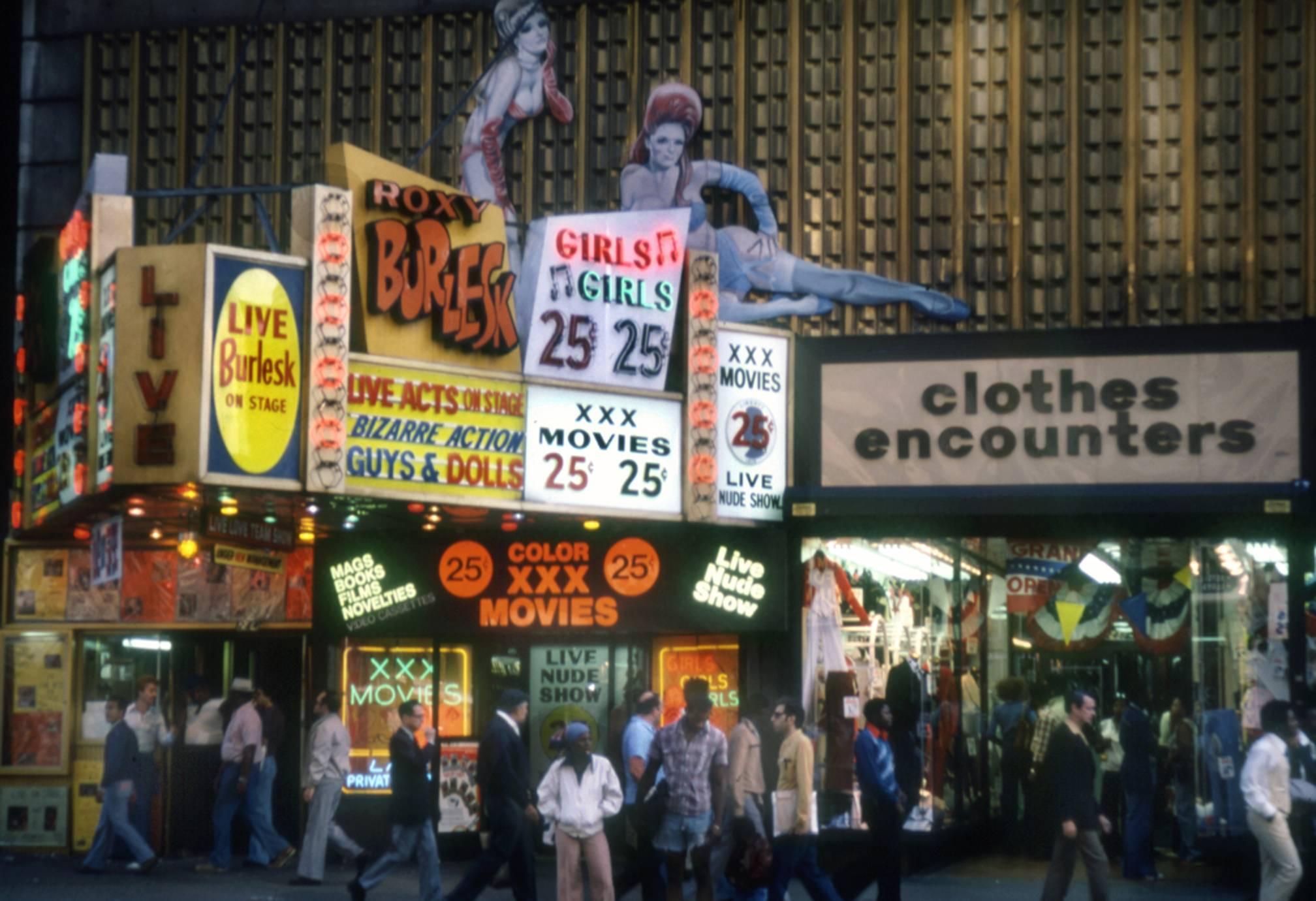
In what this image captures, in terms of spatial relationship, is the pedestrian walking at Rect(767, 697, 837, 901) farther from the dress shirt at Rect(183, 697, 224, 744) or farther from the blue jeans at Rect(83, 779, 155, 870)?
the dress shirt at Rect(183, 697, 224, 744)

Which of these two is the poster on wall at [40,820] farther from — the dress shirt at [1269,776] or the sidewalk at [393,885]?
the dress shirt at [1269,776]

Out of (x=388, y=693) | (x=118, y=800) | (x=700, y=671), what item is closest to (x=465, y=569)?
(x=388, y=693)

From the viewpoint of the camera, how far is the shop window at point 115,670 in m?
21.6

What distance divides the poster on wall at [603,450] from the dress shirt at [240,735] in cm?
414

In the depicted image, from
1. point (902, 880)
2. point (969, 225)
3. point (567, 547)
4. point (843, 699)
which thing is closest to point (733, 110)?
point (969, 225)

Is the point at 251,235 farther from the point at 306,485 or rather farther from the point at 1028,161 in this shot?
the point at 1028,161

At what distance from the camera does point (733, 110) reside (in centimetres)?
2022

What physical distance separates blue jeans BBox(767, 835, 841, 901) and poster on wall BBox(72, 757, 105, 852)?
30.9ft

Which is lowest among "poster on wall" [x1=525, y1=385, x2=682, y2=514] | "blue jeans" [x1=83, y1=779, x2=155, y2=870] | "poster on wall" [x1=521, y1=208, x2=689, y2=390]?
"blue jeans" [x1=83, y1=779, x2=155, y2=870]

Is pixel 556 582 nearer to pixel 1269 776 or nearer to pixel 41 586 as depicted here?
pixel 41 586

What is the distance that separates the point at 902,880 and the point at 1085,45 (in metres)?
8.65

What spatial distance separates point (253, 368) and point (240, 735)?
5171 mm

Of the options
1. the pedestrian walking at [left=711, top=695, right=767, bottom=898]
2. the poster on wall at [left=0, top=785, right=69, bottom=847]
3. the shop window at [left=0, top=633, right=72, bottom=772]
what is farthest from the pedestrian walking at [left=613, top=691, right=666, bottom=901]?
the shop window at [left=0, top=633, right=72, bottom=772]

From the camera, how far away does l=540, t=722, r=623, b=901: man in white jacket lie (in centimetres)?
1441
